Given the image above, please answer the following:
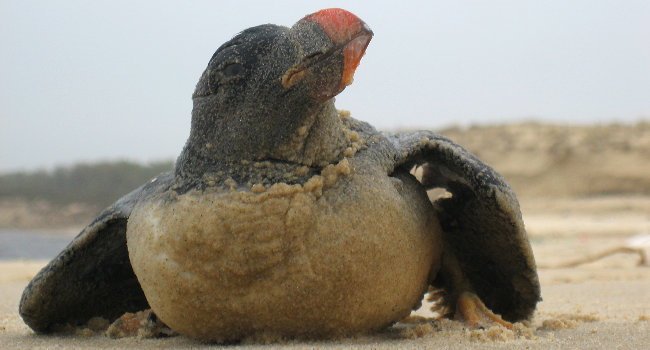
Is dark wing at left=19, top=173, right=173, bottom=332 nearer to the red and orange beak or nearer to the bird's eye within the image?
the bird's eye

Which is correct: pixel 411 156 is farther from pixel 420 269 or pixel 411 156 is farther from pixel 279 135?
pixel 279 135

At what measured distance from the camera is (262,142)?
2.84 metres

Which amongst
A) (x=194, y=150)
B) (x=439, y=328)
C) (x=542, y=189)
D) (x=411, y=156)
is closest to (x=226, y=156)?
(x=194, y=150)

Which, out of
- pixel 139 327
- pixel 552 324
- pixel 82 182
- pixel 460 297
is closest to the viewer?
pixel 552 324

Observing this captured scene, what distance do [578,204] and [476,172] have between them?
1701cm

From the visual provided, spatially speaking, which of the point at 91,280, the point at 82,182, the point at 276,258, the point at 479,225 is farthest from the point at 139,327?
the point at 82,182

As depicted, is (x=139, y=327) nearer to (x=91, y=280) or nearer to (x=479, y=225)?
(x=91, y=280)

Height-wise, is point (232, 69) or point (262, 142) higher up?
point (232, 69)

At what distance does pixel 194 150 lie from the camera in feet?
9.73

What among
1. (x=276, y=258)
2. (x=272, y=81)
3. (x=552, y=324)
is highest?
(x=272, y=81)

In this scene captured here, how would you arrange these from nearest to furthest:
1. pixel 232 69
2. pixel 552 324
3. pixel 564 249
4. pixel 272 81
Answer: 1. pixel 272 81
2. pixel 232 69
3. pixel 552 324
4. pixel 564 249

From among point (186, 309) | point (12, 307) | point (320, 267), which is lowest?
point (12, 307)

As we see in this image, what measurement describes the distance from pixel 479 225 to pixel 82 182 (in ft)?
95.7

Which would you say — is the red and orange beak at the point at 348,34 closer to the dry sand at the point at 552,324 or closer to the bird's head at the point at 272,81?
the bird's head at the point at 272,81
